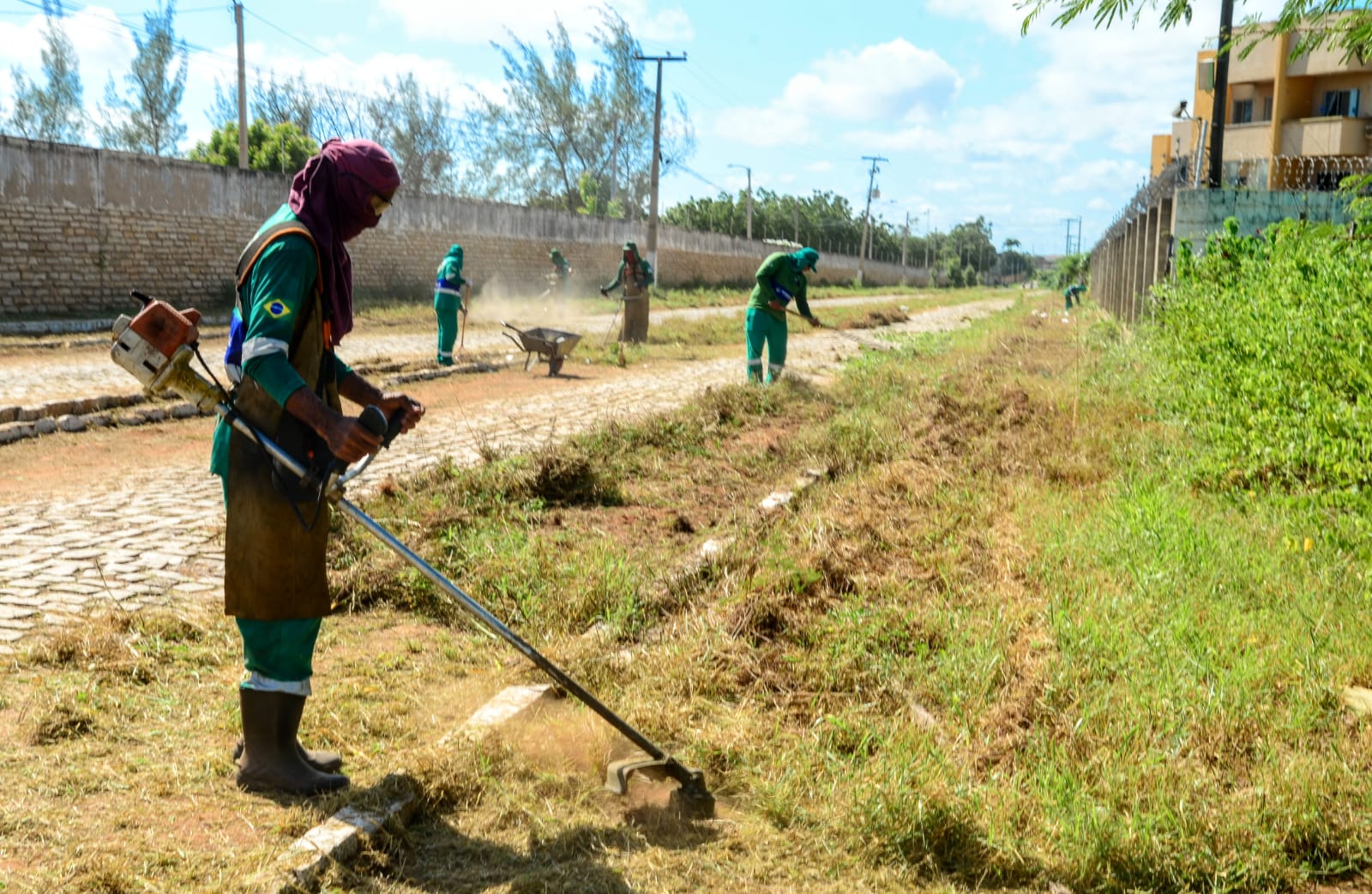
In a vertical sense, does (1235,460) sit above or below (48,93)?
below

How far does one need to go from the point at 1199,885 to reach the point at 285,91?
53.4 meters

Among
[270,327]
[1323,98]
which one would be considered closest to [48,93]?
[1323,98]

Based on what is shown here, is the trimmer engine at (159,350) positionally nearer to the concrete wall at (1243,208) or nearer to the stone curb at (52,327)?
the concrete wall at (1243,208)

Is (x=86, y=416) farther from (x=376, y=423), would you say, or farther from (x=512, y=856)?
(x=512, y=856)

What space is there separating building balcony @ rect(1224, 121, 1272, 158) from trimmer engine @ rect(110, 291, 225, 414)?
143 ft

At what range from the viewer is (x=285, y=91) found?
50.4 meters

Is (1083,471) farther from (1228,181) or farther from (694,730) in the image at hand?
(1228,181)

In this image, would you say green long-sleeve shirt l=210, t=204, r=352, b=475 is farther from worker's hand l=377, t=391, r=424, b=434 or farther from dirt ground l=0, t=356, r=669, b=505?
dirt ground l=0, t=356, r=669, b=505

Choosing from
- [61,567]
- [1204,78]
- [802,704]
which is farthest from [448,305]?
[1204,78]

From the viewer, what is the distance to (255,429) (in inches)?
135

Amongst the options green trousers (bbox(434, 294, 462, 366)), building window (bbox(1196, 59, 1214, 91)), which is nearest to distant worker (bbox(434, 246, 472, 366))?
green trousers (bbox(434, 294, 462, 366))

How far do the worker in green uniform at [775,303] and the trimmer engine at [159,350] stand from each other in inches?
370

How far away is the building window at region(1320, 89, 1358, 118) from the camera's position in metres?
39.8

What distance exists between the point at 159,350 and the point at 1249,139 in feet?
149
